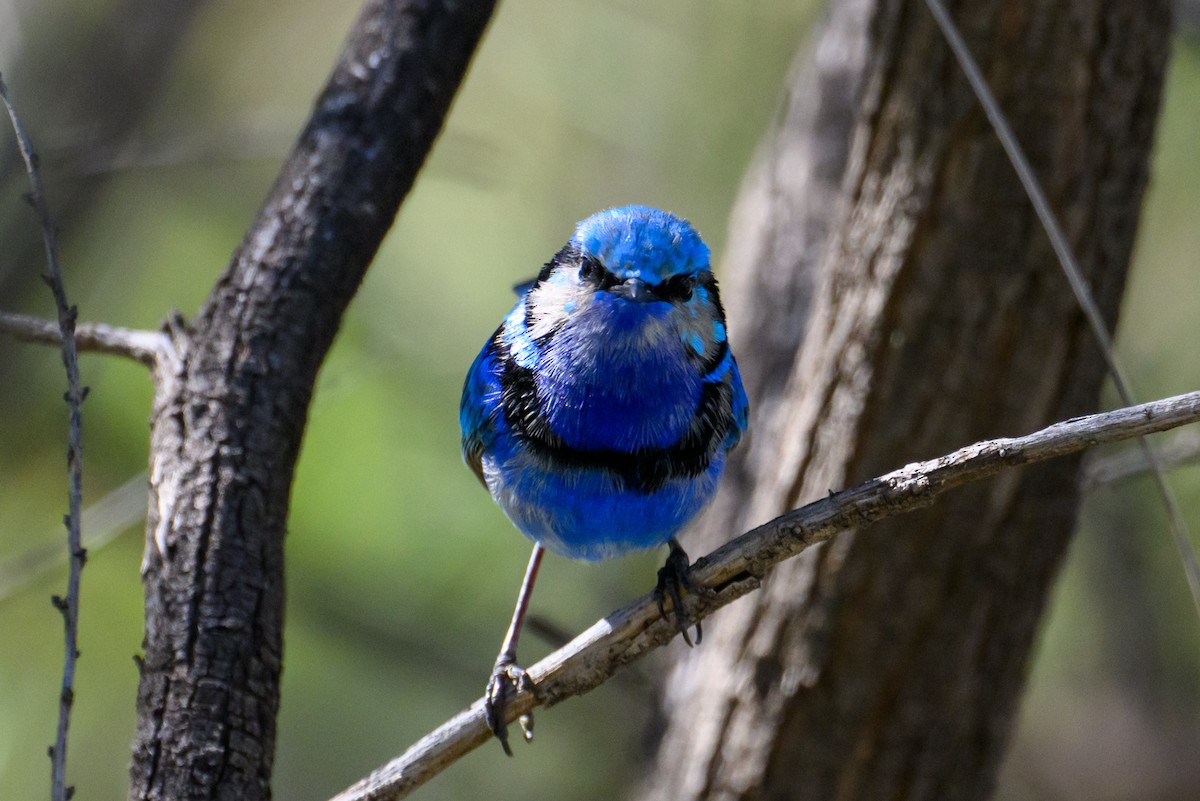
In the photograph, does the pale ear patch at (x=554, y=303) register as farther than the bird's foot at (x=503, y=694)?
Yes

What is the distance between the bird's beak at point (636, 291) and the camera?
2.80m

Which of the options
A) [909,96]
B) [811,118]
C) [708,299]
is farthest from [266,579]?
[811,118]

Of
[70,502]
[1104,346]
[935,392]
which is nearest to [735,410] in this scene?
[1104,346]

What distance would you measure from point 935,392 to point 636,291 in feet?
5.38

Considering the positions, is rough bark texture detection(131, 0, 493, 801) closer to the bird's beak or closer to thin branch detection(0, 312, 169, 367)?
thin branch detection(0, 312, 169, 367)

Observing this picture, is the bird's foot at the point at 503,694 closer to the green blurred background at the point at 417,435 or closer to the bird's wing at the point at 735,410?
the bird's wing at the point at 735,410

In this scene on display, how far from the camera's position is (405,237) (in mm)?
8906

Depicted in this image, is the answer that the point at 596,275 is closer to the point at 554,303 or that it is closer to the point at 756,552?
the point at 554,303

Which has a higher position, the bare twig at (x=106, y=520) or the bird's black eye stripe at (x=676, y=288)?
the bare twig at (x=106, y=520)

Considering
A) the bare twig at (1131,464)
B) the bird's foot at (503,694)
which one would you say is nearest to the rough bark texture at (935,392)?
the bare twig at (1131,464)

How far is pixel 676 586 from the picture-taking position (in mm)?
2984

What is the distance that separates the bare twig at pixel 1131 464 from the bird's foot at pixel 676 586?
1.87 m

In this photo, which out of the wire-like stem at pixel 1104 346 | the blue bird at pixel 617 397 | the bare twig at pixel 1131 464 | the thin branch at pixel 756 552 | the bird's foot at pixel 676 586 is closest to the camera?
the thin branch at pixel 756 552

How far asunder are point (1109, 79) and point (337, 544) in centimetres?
461
